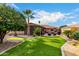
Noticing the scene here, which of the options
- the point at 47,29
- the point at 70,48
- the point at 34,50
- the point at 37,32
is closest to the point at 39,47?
the point at 34,50

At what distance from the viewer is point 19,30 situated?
23.0ft

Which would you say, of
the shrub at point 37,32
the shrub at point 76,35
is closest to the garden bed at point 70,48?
the shrub at point 76,35

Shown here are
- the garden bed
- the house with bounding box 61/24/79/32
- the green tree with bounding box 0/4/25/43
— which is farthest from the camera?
the green tree with bounding box 0/4/25/43

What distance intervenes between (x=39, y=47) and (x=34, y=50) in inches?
8.0

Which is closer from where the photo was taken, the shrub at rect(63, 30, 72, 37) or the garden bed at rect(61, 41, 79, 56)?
the garden bed at rect(61, 41, 79, 56)

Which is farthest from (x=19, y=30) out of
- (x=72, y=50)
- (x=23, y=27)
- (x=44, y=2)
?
(x=72, y=50)

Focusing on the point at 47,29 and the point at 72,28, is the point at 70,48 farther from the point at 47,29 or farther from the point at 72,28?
the point at 47,29

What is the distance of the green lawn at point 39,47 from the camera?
648cm

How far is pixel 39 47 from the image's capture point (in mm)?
6785

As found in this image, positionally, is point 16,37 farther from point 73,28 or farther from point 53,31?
point 73,28

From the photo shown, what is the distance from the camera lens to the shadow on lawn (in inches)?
255

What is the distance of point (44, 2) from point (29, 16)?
640 millimetres

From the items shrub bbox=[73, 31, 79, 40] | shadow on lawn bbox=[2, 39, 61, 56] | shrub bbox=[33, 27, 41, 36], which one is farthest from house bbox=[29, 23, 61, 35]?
shrub bbox=[73, 31, 79, 40]

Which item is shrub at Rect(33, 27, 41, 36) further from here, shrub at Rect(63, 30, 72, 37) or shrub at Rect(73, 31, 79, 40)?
shrub at Rect(73, 31, 79, 40)
